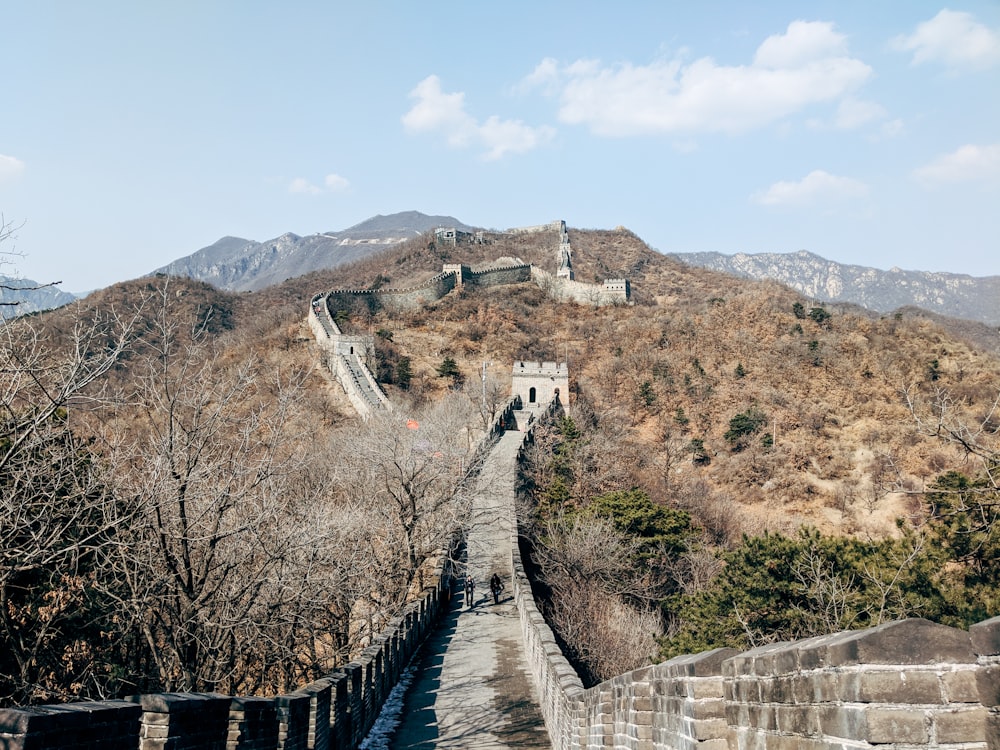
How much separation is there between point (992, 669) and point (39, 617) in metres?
10.4

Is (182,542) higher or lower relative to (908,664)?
lower

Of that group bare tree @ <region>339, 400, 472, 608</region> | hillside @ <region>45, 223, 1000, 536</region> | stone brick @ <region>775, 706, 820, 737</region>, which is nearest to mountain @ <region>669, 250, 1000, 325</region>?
hillside @ <region>45, 223, 1000, 536</region>

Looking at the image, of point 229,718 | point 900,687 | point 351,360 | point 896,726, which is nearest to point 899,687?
point 900,687

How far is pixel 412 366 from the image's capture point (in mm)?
56938

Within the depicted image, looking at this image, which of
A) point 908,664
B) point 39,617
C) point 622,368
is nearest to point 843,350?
point 622,368

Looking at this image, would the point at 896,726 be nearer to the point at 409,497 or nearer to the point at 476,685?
the point at 476,685

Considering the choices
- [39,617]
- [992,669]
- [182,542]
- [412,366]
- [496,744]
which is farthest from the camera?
[412,366]

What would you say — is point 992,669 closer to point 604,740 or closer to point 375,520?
point 604,740

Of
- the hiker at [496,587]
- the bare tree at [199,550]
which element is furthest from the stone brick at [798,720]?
the hiker at [496,587]

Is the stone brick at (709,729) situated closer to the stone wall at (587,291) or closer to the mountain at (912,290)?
the stone wall at (587,291)

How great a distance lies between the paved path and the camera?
11305 millimetres

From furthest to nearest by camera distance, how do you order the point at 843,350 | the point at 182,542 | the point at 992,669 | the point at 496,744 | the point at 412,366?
1. the point at 412,366
2. the point at 843,350
3. the point at 496,744
4. the point at 182,542
5. the point at 992,669

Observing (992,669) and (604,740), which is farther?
(604,740)

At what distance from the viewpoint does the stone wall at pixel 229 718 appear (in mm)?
3461
